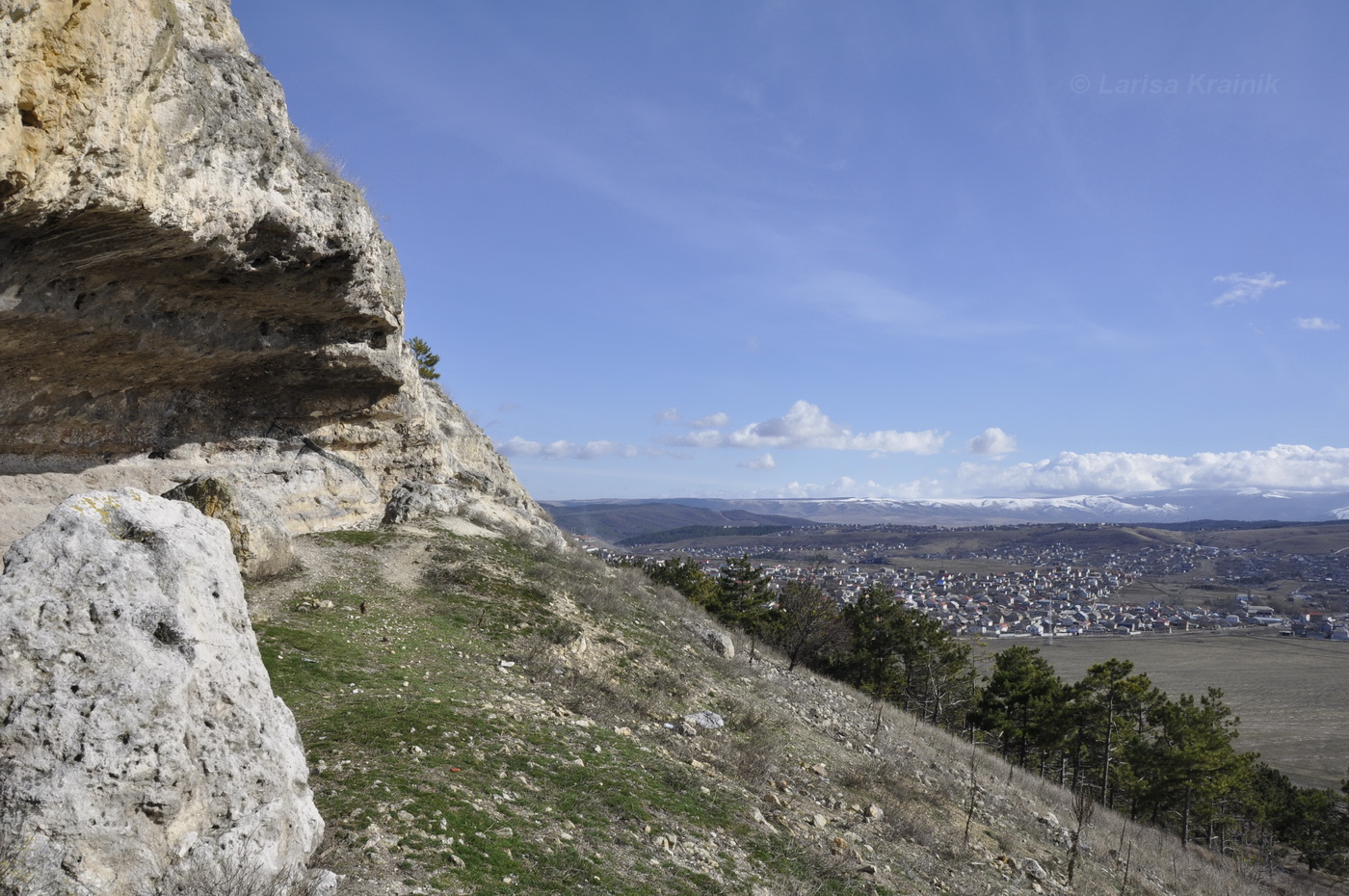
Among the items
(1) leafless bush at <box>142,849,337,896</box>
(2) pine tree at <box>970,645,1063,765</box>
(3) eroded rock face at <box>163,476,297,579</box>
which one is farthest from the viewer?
(2) pine tree at <box>970,645,1063,765</box>

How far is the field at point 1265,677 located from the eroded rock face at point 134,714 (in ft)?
203

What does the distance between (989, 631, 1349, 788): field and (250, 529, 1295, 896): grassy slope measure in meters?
44.7

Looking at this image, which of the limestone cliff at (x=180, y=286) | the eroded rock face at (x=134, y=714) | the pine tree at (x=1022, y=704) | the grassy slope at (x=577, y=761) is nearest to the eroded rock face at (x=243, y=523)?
the grassy slope at (x=577, y=761)

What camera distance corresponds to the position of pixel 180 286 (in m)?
13.4

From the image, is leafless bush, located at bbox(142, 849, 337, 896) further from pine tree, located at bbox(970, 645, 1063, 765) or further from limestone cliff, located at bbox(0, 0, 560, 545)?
pine tree, located at bbox(970, 645, 1063, 765)

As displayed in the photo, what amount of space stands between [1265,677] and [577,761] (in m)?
100

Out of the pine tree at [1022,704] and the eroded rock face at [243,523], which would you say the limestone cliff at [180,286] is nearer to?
the eroded rock face at [243,523]

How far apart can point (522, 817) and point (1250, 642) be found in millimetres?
131895

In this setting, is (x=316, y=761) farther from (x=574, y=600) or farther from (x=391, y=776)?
(x=574, y=600)

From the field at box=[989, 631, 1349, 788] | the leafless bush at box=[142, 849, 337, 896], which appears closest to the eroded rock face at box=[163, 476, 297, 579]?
the leafless bush at box=[142, 849, 337, 896]

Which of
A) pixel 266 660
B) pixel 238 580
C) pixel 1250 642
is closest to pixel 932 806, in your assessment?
pixel 266 660

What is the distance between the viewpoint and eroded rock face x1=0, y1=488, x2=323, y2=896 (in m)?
4.48

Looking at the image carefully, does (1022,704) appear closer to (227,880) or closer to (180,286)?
(180,286)

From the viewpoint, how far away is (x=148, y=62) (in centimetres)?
858
